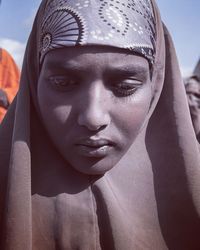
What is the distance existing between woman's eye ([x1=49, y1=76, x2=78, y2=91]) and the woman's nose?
0.16 feet

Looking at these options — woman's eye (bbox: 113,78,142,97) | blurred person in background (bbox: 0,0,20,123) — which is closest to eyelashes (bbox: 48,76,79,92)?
woman's eye (bbox: 113,78,142,97)

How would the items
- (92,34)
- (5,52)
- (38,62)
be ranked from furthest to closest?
(5,52) → (38,62) → (92,34)

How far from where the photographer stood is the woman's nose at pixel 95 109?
0.86m

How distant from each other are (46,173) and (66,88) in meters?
0.26

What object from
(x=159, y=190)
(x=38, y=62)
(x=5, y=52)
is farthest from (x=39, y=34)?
(x=5, y=52)

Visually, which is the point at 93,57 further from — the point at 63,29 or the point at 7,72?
the point at 7,72

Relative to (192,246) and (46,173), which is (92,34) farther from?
(192,246)

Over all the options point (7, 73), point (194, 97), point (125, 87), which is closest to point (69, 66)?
point (125, 87)

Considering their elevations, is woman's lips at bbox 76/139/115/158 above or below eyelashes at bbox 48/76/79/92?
below

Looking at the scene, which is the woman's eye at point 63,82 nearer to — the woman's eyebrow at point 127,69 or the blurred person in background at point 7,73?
the woman's eyebrow at point 127,69

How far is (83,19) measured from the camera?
90cm

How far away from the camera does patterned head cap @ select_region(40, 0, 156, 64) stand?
885 mm

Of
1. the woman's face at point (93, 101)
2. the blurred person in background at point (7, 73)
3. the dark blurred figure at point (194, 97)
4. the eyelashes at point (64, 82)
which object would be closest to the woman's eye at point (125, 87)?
the woman's face at point (93, 101)

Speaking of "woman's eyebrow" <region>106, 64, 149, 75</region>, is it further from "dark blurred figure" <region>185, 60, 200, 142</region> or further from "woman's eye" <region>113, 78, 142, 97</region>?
"dark blurred figure" <region>185, 60, 200, 142</region>
